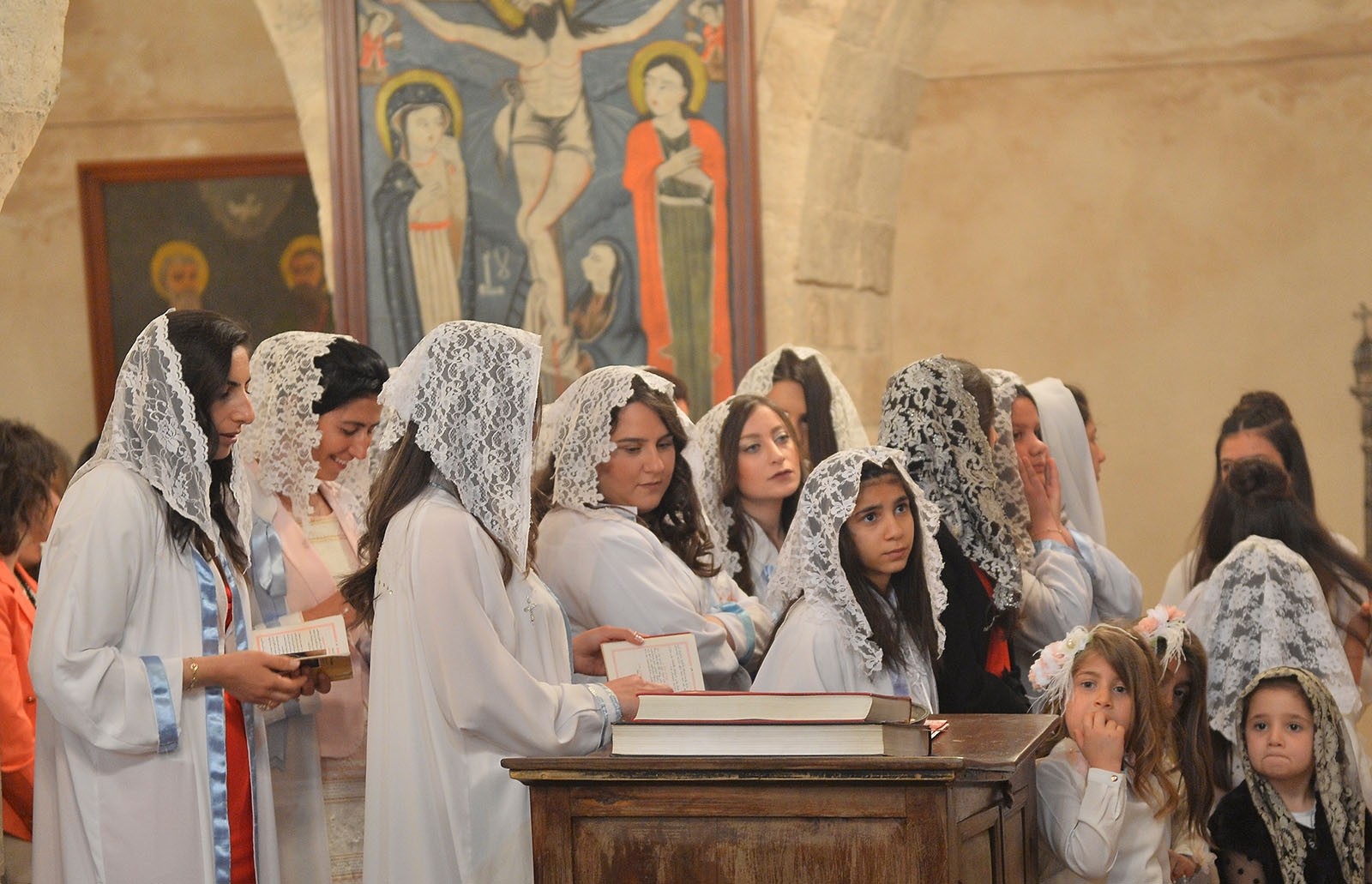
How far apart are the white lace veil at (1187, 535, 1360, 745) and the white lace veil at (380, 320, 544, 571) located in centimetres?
230

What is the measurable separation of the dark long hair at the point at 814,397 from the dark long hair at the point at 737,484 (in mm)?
487

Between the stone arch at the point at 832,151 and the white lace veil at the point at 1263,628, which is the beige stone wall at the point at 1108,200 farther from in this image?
the white lace veil at the point at 1263,628

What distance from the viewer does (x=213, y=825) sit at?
9.94ft

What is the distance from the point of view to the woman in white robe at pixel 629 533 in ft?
12.7

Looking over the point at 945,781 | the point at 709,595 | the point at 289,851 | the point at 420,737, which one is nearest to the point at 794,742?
the point at 945,781

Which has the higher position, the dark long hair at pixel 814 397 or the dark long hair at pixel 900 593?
the dark long hair at pixel 814 397

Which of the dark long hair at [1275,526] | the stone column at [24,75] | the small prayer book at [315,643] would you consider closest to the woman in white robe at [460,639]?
the small prayer book at [315,643]

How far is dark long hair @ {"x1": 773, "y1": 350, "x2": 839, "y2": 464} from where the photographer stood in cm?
527

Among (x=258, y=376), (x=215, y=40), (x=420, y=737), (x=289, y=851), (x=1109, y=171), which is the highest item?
(x=215, y=40)

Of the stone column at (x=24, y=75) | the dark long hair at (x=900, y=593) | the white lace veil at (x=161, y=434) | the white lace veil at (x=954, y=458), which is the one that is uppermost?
the stone column at (x=24, y=75)

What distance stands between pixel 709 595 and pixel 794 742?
1.97m

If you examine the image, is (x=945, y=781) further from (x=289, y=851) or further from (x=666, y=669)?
(x=289, y=851)

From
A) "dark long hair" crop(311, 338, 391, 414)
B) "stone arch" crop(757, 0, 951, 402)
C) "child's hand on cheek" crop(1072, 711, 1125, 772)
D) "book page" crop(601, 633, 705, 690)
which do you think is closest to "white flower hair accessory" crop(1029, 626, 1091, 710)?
"child's hand on cheek" crop(1072, 711, 1125, 772)

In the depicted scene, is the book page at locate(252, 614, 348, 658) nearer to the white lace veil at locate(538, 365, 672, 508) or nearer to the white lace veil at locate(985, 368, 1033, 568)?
the white lace veil at locate(538, 365, 672, 508)
